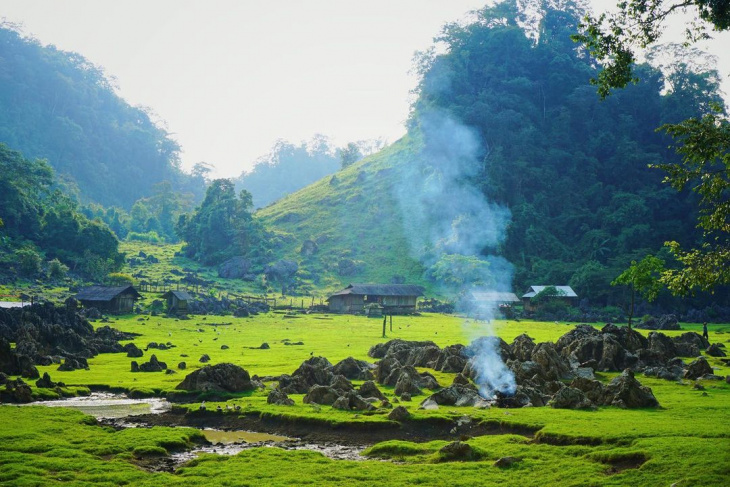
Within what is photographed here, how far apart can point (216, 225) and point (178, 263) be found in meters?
13.5

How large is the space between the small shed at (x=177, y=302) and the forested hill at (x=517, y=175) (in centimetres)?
4531

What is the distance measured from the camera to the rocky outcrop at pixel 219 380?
3759 centimetres

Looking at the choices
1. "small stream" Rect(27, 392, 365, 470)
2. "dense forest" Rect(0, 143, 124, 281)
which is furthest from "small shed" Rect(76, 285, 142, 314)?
"small stream" Rect(27, 392, 365, 470)

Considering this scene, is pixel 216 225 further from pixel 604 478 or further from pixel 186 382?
pixel 604 478

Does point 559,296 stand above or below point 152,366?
above

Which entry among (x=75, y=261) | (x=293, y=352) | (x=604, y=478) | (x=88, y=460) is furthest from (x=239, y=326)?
(x=604, y=478)

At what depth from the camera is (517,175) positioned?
6033 inches

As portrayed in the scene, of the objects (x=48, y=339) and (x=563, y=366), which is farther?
(x=48, y=339)

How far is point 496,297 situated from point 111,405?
8608cm

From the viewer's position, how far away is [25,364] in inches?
1603

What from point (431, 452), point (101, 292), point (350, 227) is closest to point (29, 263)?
point (101, 292)

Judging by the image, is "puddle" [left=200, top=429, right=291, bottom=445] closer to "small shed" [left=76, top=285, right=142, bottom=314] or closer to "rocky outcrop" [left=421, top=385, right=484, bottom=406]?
"rocky outcrop" [left=421, top=385, right=484, bottom=406]

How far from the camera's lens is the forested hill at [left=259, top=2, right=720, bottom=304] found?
13750 centimetres

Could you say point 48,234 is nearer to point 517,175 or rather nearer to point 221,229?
point 221,229
